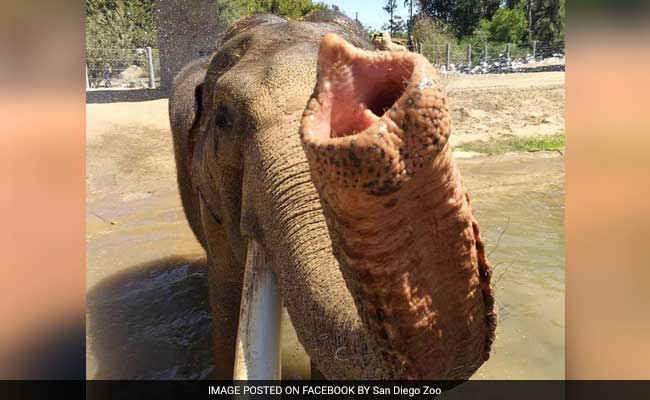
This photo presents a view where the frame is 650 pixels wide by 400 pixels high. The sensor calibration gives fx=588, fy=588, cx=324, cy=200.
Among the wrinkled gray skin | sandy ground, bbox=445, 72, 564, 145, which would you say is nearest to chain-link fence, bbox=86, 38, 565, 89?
sandy ground, bbox=445, 72, 564, 145

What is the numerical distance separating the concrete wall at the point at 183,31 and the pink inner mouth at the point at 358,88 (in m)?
15.6

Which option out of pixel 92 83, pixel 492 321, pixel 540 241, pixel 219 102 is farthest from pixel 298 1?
pixel 492 321

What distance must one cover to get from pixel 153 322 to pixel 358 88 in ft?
13.4

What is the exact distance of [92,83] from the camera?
18.1 meters

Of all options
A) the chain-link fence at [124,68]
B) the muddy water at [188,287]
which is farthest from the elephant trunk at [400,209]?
the chain-link fence at [124,68]

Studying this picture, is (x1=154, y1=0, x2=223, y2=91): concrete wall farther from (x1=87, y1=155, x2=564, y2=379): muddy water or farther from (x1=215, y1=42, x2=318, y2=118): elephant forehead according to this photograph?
(x1=215, y1=42, x2=318, y2=118): elephant forehead

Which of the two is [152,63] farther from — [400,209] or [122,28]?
[400,209]

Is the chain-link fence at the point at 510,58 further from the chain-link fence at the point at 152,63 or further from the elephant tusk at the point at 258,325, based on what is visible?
the elephant tusk at the point at 258,325

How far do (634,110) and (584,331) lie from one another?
375 millimetres

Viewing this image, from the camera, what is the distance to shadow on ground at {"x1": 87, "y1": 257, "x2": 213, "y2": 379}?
13.0ft

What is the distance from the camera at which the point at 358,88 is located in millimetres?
1029

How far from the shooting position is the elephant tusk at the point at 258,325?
211cm

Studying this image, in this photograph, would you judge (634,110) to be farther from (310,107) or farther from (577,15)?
(310,107)

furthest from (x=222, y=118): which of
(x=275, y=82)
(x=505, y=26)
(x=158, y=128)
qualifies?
(x=505, y=26)
